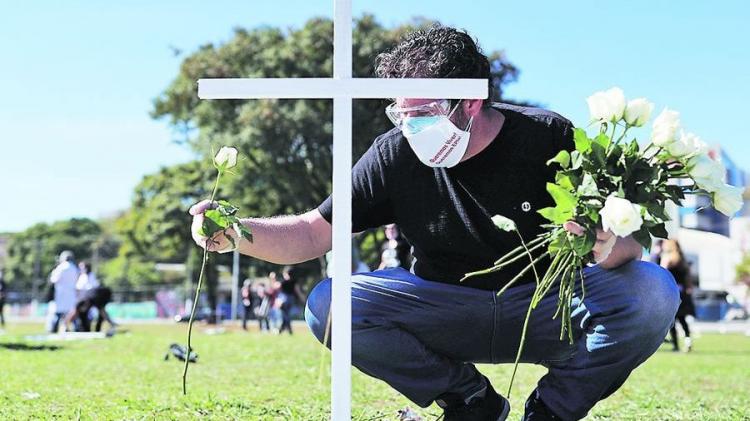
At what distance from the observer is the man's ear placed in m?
2.88

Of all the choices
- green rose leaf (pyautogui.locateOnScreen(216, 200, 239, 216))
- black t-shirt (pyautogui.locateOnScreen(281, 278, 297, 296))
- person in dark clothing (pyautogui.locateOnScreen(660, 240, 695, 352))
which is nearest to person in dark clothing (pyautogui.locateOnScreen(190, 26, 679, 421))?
green rose leaf (pyautogui.locateOnScreen(216, 200, 239, 216))

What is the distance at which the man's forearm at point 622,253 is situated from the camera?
2.92 metres

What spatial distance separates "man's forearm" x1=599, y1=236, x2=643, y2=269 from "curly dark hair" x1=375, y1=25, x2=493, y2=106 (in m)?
0.68

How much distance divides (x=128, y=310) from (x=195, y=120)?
29.6 metres

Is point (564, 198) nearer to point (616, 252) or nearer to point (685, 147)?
point (685, 147)

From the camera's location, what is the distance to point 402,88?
250cm

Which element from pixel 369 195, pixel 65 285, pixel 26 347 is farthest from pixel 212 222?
pixel 65 285

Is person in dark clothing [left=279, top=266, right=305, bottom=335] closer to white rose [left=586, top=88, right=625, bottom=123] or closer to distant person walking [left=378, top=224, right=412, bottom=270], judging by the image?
distant person walking [left=378, top=224, right=412, bottom=270]

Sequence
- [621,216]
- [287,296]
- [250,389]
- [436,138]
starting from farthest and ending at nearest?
[287,296] < [250,389] < [436,138] < [621,216]

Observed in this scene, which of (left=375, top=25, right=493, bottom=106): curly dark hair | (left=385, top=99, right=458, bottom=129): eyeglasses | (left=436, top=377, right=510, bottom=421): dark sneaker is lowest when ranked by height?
(left=436, top=377, right=510, bottom=421): dark sneaker

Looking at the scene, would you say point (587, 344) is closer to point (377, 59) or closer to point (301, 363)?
point (377, 59)

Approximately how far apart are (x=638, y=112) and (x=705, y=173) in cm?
25

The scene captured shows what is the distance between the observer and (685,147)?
2.45 m

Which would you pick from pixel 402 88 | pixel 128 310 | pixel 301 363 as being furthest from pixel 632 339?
pixel 128 310
